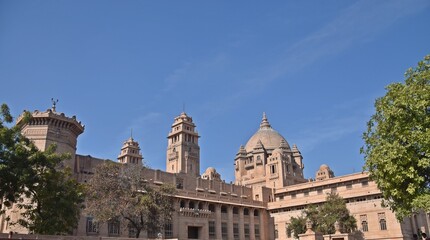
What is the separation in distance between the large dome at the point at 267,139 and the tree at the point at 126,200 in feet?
193

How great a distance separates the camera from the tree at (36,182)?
27125 millimetres

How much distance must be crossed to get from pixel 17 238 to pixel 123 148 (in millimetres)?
73110

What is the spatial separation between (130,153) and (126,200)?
61.1 metres

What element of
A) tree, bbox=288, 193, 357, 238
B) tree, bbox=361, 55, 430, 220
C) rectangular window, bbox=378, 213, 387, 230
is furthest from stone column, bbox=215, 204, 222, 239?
tree, bbox=361, 55, 430, 220

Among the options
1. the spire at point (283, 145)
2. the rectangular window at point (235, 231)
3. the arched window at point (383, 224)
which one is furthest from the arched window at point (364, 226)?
the spire at point (283, 145)

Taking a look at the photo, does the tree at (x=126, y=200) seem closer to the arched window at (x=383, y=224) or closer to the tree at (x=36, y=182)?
the tree at (x=36, y=182)

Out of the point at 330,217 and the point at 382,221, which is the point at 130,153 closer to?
the point at 330,217

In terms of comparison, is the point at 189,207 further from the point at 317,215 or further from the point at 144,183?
the point at 144,183

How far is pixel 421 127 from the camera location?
931 inches

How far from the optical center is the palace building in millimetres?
47719

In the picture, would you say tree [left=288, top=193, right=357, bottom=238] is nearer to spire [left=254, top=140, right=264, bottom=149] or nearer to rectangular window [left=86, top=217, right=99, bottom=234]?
rectangular window [left=86, top=217, right=99, bottom=234]

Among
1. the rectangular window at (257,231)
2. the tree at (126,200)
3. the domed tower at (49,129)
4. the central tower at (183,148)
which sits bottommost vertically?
the rectangular window at (257,231)

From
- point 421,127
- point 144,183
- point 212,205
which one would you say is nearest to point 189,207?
point 212,205

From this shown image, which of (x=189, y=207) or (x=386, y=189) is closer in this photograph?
(x=386, y=189)
